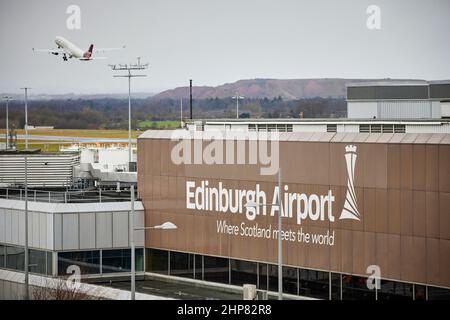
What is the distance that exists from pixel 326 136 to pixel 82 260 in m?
A: 12.6

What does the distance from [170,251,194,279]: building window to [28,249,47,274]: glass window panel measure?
5.43m

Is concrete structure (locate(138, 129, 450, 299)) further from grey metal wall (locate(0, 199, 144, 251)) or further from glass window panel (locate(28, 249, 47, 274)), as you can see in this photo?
glass window panel (locate(28, 249, 47, 274))

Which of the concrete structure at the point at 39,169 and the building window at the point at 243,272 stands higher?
the concrete structure at the point at 39,169

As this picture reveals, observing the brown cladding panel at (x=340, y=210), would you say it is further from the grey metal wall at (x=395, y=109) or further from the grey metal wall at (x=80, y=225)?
the grey metal wall at (x=395, y=109)

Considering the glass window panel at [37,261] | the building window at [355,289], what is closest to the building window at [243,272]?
the building window at [355,289]

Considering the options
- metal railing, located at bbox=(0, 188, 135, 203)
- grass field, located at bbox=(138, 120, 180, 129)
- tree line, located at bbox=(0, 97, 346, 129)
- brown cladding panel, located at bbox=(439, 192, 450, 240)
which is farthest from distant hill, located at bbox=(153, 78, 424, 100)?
brown cladding panel, located at bbox=(439, 192, 450, 240)

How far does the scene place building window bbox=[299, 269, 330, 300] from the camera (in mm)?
41844

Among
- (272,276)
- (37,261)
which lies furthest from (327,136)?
(37,261)

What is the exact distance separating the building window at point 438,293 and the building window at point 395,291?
2.86 ft

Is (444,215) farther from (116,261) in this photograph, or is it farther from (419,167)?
(116,261)

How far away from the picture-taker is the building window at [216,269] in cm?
4647

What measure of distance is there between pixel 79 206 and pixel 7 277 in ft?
16.0

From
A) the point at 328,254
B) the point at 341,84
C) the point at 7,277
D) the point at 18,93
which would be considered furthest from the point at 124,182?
the point at 341,84

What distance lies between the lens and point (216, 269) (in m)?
46.9
